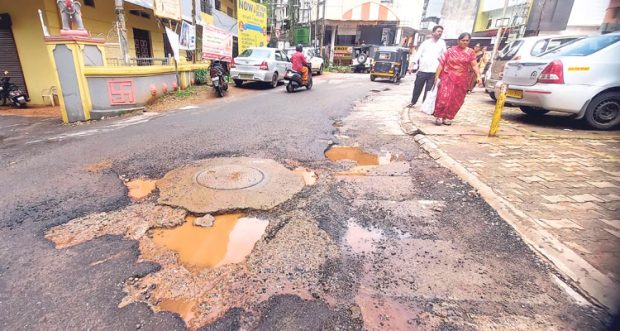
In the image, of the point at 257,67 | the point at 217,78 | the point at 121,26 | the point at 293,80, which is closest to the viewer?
the point at 121,26

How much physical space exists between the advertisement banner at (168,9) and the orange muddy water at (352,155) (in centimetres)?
865

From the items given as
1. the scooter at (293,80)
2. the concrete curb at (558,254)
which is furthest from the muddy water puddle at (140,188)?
the scooter at (293,80)

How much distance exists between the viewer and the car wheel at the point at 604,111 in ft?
17.7

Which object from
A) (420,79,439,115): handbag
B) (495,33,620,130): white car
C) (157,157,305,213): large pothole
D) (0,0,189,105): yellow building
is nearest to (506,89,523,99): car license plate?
(495,33,620,130): white car

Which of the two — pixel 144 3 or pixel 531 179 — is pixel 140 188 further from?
pixel 144 3

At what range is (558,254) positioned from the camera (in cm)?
227

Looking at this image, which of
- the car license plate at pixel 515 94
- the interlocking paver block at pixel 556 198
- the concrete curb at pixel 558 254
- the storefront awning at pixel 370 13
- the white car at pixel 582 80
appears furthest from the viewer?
the storefront awning at pixel 370 13

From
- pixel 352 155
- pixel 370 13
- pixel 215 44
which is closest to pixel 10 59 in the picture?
pixel 215 44

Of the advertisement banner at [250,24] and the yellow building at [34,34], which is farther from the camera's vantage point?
the advertisement banner at [250,24]

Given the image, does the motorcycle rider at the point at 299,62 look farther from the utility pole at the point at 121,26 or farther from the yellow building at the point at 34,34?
the utility pole at the point at 121,26

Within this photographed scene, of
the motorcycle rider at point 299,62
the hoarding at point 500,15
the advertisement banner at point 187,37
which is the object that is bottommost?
the motorcycle rider at point 299,62

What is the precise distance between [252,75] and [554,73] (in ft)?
31.0

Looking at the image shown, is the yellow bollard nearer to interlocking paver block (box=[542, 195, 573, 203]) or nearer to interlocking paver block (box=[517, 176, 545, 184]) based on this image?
interlocking paver block (box=[517, 176, 545, 184])

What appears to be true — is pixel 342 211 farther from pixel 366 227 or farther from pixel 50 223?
pixel 50 223
